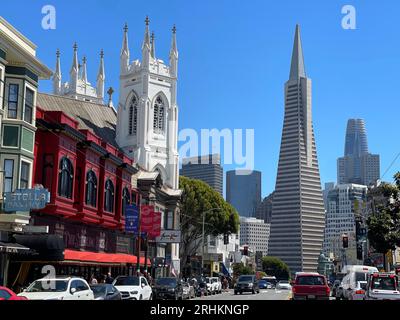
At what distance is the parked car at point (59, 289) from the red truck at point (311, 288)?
1075 cm

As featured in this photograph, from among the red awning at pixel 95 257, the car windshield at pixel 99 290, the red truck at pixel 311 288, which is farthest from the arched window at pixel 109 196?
the car windshield at pixel 99 290

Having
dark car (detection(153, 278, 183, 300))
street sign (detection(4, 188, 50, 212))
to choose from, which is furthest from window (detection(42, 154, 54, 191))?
dark car (detection(153, 278, 183, 300))

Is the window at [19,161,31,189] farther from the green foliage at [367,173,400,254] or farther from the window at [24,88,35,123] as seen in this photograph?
the green foliage at [367,173,400,254]

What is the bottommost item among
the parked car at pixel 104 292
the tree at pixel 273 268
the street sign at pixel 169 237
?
the tree at pixel 273 268

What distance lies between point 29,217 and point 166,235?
28646mm

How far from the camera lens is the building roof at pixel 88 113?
5906cm

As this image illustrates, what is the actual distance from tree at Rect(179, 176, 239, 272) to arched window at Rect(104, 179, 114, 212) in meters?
30.7

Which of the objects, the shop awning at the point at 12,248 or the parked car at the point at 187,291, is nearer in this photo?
the shop awning at the point at 12,248

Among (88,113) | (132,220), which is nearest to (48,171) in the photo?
(132,220)

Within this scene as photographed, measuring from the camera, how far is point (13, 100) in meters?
30.1

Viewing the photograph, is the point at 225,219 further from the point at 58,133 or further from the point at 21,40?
the point at 21,40

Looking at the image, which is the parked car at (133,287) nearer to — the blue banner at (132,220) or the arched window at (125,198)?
the blue banner at (132,220)

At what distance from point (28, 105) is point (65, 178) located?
7.52m
